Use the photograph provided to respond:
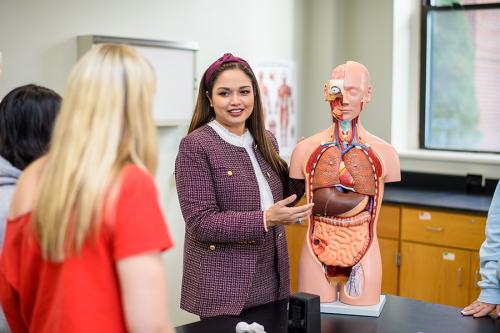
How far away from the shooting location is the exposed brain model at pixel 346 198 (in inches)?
90.8

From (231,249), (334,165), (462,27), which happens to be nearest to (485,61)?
(462,27)

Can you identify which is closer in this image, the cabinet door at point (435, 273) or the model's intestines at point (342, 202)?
the model's intestines at point (342, 202)

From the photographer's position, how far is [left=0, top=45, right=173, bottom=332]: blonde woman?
1.26 m

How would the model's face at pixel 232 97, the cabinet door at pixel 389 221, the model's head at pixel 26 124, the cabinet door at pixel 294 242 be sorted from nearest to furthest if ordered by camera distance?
the model's head at pixel 26 124, the model's face at pixel 232 97, the cabinet door at pixel 389 221, the cabinet door at pixel 294 242

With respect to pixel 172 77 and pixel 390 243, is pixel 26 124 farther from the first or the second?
pixel 390 243

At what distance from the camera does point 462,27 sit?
14.0ft

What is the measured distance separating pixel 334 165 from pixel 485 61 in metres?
2.28

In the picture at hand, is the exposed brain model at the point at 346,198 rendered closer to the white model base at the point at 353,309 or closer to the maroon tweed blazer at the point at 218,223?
the white model base at the point at 353,309

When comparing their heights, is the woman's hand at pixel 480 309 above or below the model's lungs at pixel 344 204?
below

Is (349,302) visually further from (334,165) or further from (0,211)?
(0,211)

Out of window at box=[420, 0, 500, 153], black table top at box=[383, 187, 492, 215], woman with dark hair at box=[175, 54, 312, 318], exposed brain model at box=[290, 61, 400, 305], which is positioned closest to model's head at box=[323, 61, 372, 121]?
exposed brain model at box=[290, 61, 400, 305]

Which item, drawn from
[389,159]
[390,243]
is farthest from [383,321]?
[390,243]

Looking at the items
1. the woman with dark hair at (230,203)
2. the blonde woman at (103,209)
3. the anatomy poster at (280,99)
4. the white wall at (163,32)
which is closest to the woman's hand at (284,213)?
the woman with dark hair at (230,203)

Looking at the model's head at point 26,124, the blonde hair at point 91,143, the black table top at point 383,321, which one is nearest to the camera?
the blonde hair at point 91,143
